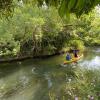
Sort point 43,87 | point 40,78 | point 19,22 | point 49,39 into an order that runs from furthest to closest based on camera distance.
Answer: point 49,39, point 19,22, point 40,78, point 43,87

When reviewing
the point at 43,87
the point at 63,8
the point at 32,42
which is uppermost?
the point at 63,8

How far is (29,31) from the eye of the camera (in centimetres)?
1738

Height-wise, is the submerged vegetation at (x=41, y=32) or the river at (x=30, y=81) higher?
the submerged vegetation at (x=41, y=32)

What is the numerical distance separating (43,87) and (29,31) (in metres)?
7.73

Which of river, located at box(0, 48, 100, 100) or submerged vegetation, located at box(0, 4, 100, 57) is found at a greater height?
submerged vegetation, located at box(0, 4, 100, 57)

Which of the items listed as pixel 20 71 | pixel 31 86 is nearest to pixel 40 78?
pixel 31 86

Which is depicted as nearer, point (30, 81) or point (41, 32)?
point (30, 81)

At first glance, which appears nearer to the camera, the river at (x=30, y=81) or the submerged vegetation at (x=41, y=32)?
the river at (x=30, y=81)

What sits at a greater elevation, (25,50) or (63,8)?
(63,8)

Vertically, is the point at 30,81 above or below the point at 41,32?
below

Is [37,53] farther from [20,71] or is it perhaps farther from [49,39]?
[20,71]

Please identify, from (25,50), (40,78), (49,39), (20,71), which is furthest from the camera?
(49,39)

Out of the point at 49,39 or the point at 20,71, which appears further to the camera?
the point at 49,39

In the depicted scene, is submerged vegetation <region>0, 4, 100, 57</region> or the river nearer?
the river
